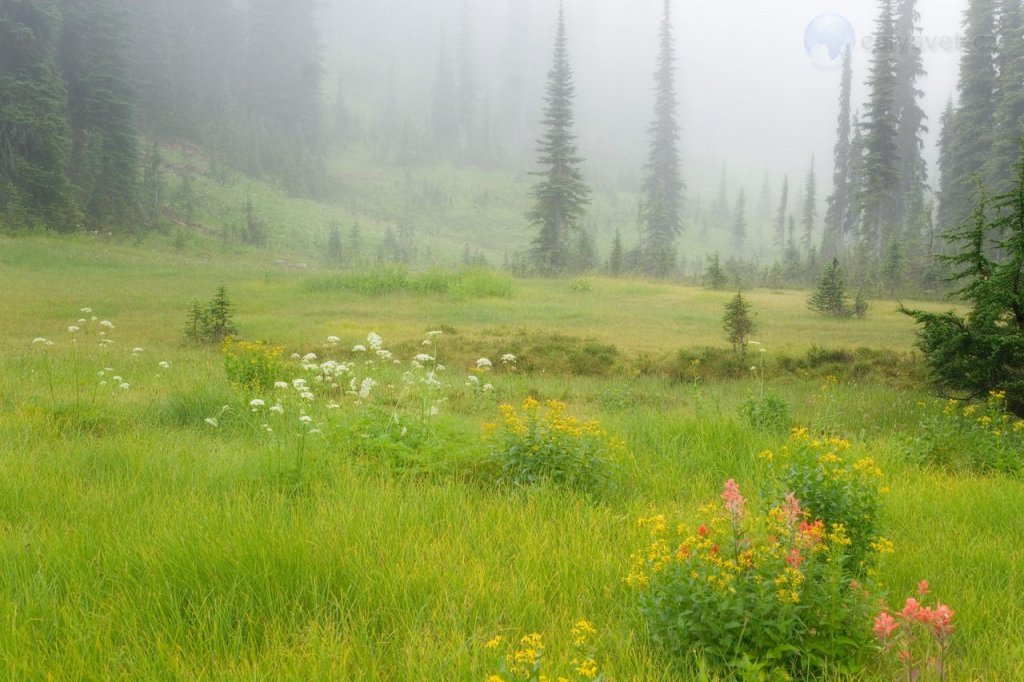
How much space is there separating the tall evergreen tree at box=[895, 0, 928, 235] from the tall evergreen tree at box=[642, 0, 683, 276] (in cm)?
1399

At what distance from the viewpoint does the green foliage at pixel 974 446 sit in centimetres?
519

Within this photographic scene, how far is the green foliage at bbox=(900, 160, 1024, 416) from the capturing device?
5844mm

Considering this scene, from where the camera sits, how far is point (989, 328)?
236 inches

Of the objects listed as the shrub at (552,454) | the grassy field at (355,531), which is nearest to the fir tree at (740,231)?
the grassy field at (355,531)

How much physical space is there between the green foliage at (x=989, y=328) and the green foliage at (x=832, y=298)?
27.1ft

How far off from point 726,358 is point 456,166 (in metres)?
59.3

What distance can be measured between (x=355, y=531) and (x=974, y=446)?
16.3 ft

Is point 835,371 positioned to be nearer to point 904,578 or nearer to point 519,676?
point 904,578

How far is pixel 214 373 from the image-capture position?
8.58 metres

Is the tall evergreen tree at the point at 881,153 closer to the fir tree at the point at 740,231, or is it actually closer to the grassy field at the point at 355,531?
the grassy field at the point at 355,531

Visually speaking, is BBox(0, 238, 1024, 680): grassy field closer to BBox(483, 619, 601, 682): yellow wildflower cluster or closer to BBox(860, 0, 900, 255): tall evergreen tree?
BBox(483, 619, 601, 682): yellow wildflower cluster

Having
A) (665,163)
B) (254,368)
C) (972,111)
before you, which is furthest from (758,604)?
(665,163)

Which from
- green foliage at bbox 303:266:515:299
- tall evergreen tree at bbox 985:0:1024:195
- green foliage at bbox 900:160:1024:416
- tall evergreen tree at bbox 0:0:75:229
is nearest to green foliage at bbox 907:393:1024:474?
green foliage at bbox 900:160:1024:416

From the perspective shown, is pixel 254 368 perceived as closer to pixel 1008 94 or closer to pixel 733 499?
pixel 733 499
